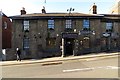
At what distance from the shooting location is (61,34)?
3600 centimetres

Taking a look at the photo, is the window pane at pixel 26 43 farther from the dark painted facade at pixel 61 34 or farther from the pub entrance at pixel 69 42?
the pub entrance at pixel 69 42

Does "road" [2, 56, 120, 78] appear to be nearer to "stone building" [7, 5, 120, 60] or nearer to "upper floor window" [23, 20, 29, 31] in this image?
"stone building" [7, 5, 120, 60]

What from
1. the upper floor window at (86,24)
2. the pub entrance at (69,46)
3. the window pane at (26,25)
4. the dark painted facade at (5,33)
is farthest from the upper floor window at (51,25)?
the dark painted facade at (5,33)

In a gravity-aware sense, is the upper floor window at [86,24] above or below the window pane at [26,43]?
above

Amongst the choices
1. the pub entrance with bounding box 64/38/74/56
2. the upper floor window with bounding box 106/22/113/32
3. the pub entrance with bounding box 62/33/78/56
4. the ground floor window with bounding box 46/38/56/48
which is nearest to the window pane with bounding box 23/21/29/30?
the ground floor window with bounding box 46/38/56/48

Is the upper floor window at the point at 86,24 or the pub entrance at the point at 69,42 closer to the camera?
the pub entrance at the point at 69,42

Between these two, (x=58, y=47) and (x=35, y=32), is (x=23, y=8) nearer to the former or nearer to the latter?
(x=35, y=32)

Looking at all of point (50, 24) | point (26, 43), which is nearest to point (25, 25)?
point (26, 43)

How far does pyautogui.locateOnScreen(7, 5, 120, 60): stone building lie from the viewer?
36.0 metres

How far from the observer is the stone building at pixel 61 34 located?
36.0 meters

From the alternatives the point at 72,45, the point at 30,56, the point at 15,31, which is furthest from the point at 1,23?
the point at 72,45

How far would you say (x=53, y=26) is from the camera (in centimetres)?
3672

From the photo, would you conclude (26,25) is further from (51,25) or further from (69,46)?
(69,46)

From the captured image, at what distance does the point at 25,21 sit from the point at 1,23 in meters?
8.48
